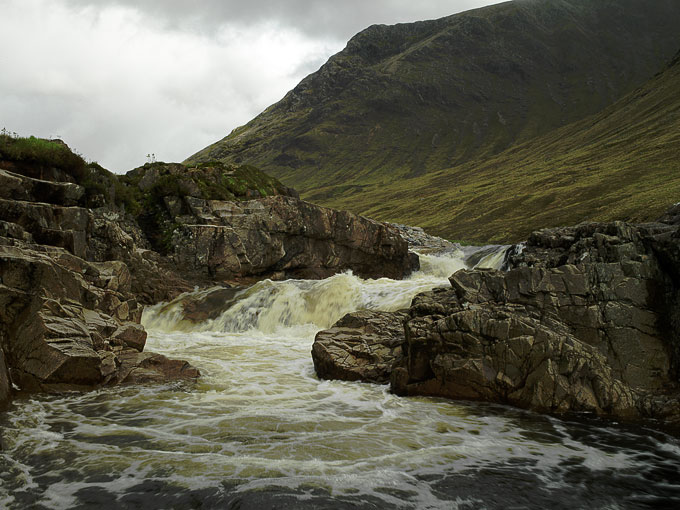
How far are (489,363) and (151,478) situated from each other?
841cm

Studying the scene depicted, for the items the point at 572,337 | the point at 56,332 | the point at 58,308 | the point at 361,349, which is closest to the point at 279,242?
the point at 361,349

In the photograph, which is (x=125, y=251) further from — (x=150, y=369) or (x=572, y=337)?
(x=572, y=337)

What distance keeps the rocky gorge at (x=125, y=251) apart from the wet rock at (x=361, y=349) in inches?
169

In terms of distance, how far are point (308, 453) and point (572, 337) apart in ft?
25.1

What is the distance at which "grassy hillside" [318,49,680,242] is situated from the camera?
61656 millimetres

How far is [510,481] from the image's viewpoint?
7.92 m

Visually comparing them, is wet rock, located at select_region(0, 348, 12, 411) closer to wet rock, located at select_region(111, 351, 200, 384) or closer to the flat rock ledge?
the flat rock ledge

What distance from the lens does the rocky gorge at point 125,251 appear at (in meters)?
12.3

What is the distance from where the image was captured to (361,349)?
15320 mm

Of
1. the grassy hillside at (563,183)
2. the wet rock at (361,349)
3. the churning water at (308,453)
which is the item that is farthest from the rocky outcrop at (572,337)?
the grassy hillside at (563,183)

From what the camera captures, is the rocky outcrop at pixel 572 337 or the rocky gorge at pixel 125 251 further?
the rocky gorge at pixel 125 251

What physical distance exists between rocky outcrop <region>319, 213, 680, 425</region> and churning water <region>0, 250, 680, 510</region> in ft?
2.37

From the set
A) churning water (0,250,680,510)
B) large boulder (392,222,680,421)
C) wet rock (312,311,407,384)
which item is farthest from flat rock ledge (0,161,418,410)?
large boulder (392,222,680,421)

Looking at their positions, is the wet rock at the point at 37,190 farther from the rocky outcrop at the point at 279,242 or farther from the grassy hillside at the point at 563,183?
the grassy hillside at the point at 563,183
